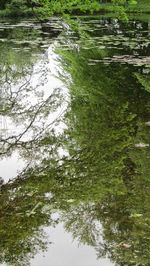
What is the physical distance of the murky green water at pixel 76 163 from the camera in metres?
7.02

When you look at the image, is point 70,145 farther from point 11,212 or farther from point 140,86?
point 140,86

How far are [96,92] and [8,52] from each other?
424 inches

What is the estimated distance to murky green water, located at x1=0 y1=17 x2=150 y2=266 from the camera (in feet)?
23.0

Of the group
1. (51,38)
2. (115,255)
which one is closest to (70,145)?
(115,255)

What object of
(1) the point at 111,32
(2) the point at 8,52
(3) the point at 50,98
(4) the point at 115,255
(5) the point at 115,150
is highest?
(1) the point at 111,32

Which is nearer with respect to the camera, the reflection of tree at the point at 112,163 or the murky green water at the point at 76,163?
the murky green water at the point at 76,163

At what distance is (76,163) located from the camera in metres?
10.0

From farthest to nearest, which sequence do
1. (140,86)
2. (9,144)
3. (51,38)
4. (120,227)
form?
(51,38) → (140,86) → (9,144) → (120,227)

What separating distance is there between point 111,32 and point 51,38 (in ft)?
16.1

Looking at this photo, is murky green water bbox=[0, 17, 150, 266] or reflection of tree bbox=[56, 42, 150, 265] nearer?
murky green water bbox=[0, 17, 150, 266]

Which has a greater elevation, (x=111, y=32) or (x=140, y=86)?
(x=111, y=32)

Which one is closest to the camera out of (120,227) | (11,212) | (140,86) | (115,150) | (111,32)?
(120,227)

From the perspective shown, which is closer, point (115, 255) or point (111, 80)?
point (115, 255)

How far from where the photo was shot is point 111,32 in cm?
3397
